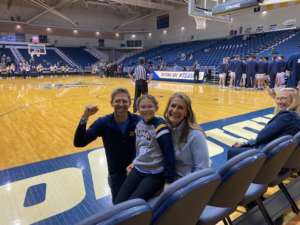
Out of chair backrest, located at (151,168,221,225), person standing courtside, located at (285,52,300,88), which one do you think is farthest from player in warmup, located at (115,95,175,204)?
person standing courtside, located at (285,52,300,88)

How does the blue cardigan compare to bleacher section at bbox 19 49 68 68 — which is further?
bleacher section at bbox 19 49 68 68

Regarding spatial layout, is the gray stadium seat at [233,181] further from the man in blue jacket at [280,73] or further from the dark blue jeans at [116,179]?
the man in blue jacket at [280,73]

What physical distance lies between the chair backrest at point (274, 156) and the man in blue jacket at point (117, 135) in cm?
109

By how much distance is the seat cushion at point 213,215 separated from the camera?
4.53 feet

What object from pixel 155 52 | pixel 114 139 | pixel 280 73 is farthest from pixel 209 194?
pixel 155 52

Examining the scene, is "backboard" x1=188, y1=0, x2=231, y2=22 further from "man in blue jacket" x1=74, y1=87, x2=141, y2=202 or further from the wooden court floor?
"man in blue jacket" x1=74, y1=87, x2=141, y2=202

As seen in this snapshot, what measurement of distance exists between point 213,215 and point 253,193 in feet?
1.47

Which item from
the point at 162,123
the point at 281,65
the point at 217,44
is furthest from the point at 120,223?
the point at 217,44

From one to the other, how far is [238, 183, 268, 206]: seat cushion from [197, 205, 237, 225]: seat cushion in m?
0.18

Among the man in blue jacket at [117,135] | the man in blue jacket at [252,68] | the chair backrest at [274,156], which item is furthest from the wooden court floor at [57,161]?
the man in blue jacket at [252,68]

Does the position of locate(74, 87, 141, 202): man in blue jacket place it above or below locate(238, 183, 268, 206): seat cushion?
above

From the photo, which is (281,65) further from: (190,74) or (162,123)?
(162,123)

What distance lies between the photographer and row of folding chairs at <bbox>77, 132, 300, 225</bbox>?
2.61ft

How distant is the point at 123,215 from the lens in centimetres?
77
